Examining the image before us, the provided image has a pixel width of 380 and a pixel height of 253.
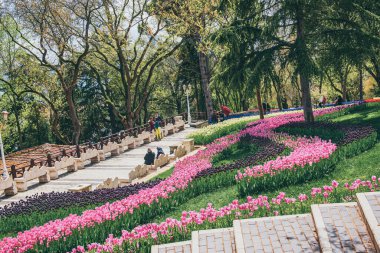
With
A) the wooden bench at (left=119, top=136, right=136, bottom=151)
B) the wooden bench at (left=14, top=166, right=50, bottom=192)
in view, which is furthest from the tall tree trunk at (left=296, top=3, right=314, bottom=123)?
the wooden bench at (left=119, top=136, right=136, bottom=151)

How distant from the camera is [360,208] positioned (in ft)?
20.6

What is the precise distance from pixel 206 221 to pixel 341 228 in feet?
7.86

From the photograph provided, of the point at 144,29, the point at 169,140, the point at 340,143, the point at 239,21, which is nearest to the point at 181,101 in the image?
the point at 144,29

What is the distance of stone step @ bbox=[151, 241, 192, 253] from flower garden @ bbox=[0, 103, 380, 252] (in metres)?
0.26

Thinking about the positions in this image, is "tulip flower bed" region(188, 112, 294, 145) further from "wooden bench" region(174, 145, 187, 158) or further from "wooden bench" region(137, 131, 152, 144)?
"wooden bench" region(137, 131, 152, 144)

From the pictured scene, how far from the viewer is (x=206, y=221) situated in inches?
291

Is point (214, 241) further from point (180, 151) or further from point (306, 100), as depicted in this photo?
point (180, 151)

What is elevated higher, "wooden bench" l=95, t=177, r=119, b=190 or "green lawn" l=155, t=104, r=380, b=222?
"green lawn" l=155, t=104, r=380, b=222

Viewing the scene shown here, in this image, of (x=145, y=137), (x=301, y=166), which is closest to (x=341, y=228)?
(x=301, y=166)

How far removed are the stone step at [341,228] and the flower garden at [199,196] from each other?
83cm

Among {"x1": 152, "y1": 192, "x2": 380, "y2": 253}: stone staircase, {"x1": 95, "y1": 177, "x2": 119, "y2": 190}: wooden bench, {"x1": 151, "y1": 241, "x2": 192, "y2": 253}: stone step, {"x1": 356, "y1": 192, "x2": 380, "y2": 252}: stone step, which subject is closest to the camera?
{"x1": 356, "y1": 192, "x2": 380, "y2": 252}: stone step

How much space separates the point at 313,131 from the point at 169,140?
14.9m

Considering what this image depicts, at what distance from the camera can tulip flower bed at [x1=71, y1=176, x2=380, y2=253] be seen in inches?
273

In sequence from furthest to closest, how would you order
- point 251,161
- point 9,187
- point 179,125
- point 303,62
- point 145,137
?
point 179,125
point 145,137
point 9,187
point 303,62
point 251,161
